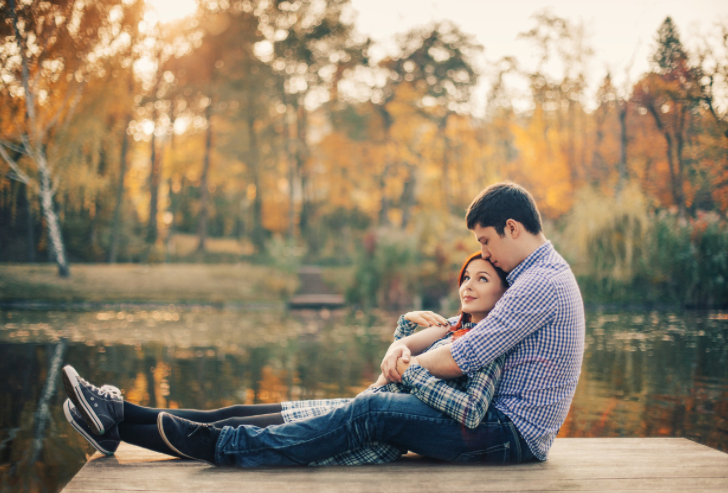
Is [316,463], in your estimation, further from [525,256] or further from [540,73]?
[540,73]

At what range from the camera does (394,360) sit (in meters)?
1.77

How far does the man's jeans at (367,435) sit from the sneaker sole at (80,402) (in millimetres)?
401

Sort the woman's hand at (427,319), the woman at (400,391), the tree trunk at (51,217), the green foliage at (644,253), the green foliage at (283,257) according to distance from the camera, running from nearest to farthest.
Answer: the woman at (400,391) → the woman's hand at (427,319) → the green foliage at (644,253) → the green foliage at (283,257) → the tree trunk at (51,217)

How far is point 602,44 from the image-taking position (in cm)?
1384

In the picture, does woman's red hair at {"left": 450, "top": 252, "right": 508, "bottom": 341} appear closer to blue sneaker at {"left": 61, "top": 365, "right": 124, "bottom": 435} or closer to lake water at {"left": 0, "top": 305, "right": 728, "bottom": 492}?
blue sneaker at {"left": 61, "top": 365, "right": 124, "bottom": 435}

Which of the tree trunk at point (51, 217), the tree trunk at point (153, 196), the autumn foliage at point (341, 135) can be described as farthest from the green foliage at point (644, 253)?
the tree trunk at point (153, 196)

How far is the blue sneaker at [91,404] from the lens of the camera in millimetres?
1731

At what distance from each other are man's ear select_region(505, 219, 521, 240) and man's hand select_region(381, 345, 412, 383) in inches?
19.0

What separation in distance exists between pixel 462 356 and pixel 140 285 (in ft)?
38.3

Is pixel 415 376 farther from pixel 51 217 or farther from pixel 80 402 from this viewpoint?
pixel 51 217

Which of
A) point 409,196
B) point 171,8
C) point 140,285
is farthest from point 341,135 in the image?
point 140,285

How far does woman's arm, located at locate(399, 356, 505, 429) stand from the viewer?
161cm

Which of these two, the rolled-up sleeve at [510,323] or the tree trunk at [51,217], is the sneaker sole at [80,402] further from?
the tree trunk at [51,217]

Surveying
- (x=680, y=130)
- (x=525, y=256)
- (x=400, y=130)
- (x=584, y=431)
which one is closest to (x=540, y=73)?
(x=400, y=130)
